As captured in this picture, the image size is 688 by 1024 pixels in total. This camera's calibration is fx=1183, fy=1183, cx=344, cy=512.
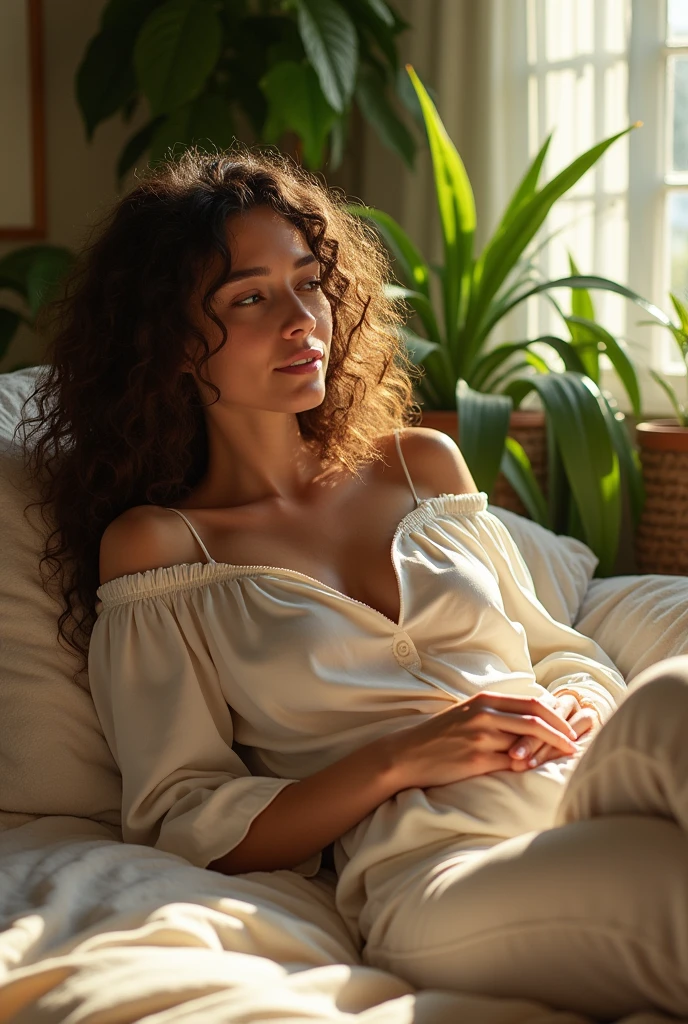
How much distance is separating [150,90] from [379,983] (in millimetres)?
2194

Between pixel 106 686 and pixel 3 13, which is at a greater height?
pixel 3 13

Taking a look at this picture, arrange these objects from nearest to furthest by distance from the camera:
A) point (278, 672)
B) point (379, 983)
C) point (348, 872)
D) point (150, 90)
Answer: point (379, 983), point (348, 872), point (278, 672), point (150, 90)

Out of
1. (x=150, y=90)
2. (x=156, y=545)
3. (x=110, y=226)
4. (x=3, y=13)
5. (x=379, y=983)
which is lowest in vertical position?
(x=379, y=983)

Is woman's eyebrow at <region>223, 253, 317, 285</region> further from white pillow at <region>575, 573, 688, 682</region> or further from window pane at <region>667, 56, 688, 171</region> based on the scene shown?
window pane at <region>667, 56, 688, 171</region>

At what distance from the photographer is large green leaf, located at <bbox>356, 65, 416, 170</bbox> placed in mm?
2865

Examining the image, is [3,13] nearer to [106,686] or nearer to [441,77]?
[441,77]

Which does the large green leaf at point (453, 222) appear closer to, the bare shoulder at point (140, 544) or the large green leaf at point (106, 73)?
the large green leaf at point (106, 73)

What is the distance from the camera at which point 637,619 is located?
1.70m

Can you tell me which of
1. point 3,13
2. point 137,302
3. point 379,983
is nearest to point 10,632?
point 137,302

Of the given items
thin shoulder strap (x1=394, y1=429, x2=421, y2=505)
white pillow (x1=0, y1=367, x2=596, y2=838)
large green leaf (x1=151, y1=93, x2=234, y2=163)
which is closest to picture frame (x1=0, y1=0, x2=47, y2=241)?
large green leaf (x1=151, y1=93, x2=234, y2=163)

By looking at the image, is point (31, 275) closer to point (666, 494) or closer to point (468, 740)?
point (666, 494)

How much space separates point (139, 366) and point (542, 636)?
0.64 m

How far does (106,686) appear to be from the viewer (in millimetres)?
1400

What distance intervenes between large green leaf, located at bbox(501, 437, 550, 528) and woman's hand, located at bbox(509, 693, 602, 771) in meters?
0.98
